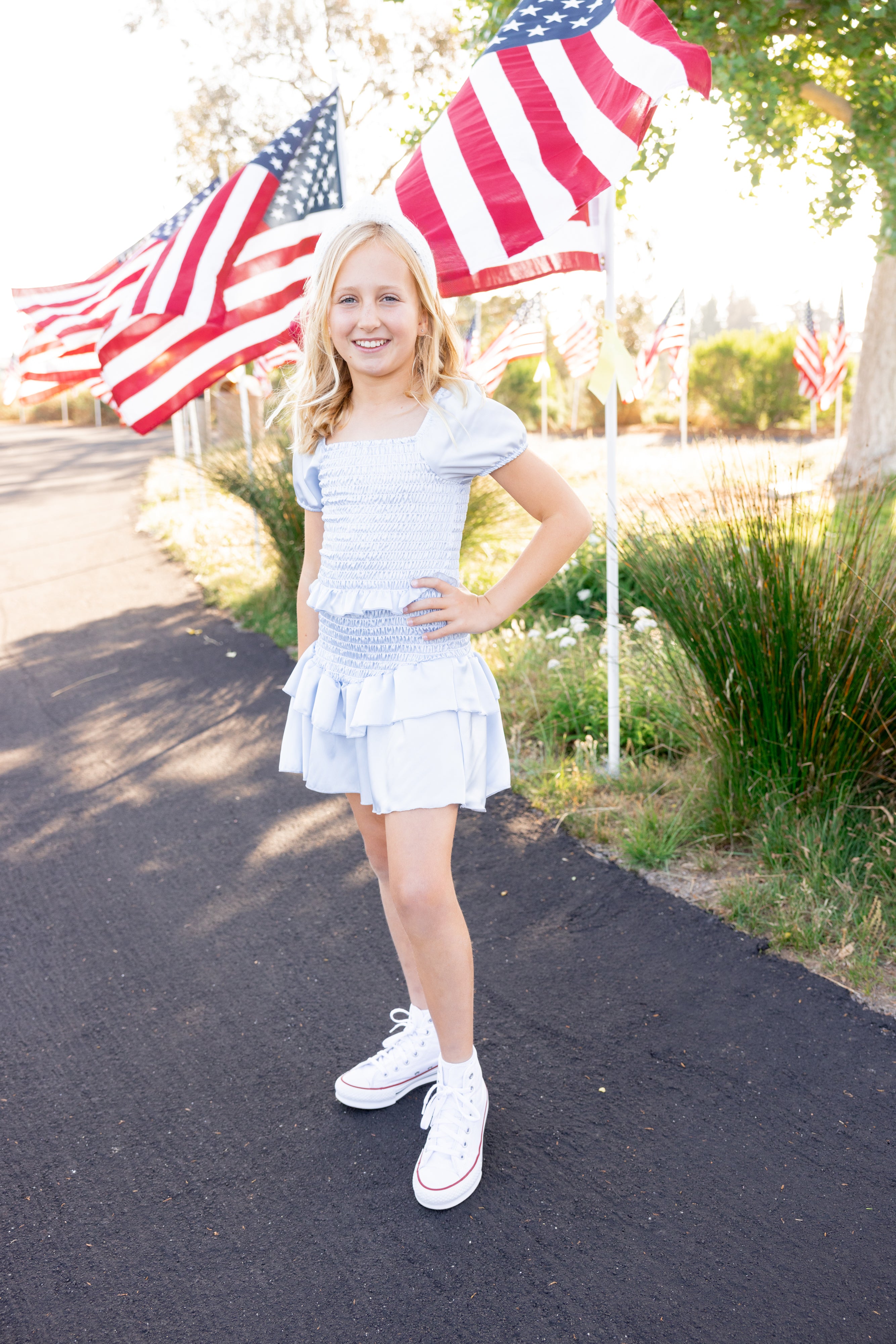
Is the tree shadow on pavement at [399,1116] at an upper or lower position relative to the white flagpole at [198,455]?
lower

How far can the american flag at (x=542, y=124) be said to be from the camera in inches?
140

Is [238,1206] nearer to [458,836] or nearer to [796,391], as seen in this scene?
[458,836]

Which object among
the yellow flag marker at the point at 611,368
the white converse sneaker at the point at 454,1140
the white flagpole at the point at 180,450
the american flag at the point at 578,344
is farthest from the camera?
the american flag at the point at 578,344

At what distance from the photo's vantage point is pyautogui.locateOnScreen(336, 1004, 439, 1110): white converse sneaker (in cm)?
243

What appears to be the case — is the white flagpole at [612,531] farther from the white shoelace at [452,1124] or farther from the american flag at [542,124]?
the white shoelace at [452,1124]

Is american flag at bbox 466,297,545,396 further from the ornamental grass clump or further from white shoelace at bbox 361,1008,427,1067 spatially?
white shoelace at bbox 361,1008,427,1067

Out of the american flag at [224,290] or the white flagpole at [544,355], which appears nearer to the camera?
the american flag at [224,290]

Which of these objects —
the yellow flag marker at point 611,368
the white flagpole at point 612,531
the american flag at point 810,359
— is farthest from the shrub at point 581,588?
the american flag at point 810,359

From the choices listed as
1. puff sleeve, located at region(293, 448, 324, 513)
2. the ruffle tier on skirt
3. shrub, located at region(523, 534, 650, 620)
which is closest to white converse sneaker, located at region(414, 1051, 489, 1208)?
the ruffle tier on skirt

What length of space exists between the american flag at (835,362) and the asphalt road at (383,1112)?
14.6 metres

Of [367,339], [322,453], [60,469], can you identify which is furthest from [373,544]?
[60,469]

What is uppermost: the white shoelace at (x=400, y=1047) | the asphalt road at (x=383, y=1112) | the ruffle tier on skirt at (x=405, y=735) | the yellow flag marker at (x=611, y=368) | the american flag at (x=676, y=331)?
the american flag at (x=676, y=331)

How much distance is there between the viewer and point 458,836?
158 inches

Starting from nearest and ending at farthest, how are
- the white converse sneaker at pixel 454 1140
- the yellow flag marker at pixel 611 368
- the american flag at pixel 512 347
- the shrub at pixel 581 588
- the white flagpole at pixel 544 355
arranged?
the white converse sneaker at pixel 454 1140
the yellow flag marker at pixel 611 368
the shrub at pixel 581 588
the american flag at pixel 512 347
the white flagpole at pixel 544 355
